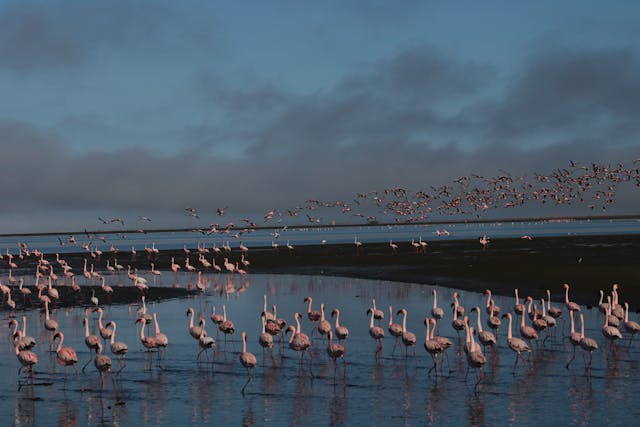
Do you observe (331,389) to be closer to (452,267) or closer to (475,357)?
(475,357)

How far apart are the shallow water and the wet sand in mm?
12636

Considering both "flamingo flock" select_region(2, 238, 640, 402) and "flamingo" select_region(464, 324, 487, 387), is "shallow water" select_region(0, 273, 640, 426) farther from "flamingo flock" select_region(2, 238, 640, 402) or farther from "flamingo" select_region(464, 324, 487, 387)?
"flamingo" select_region(464, 324, 487, 387)

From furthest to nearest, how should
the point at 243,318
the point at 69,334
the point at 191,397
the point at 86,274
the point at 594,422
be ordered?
the point at 86,274 < the point at 243,318 < the point at 69,334 < the point at 191,397 < the point at 594,422

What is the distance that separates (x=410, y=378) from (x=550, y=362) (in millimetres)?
4285

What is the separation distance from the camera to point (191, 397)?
19.8m

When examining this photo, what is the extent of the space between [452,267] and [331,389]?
36.7m

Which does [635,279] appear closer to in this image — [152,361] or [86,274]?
[152,361]

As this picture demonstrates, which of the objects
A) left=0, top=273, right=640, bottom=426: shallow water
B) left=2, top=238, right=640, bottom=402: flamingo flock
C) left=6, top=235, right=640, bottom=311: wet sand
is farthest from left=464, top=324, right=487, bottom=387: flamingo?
left=6, top=235, right=640, bottom=311: wet sand

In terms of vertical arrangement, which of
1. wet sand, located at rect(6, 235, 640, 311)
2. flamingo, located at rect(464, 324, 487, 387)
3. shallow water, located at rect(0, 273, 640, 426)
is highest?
wet sand, located at rect(6, 235, 640, 311)

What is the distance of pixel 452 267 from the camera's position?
5619cm

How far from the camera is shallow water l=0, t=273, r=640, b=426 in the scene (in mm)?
17688

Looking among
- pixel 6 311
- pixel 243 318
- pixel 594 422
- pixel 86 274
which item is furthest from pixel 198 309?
pixel 594 422

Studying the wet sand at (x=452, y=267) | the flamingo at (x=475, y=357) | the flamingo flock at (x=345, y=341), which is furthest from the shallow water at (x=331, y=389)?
the wet sand at (x=452, y=267)

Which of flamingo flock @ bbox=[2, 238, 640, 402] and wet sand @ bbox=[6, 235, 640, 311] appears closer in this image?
flamingo flock @ bbox=[2, 238, 640, 402]
